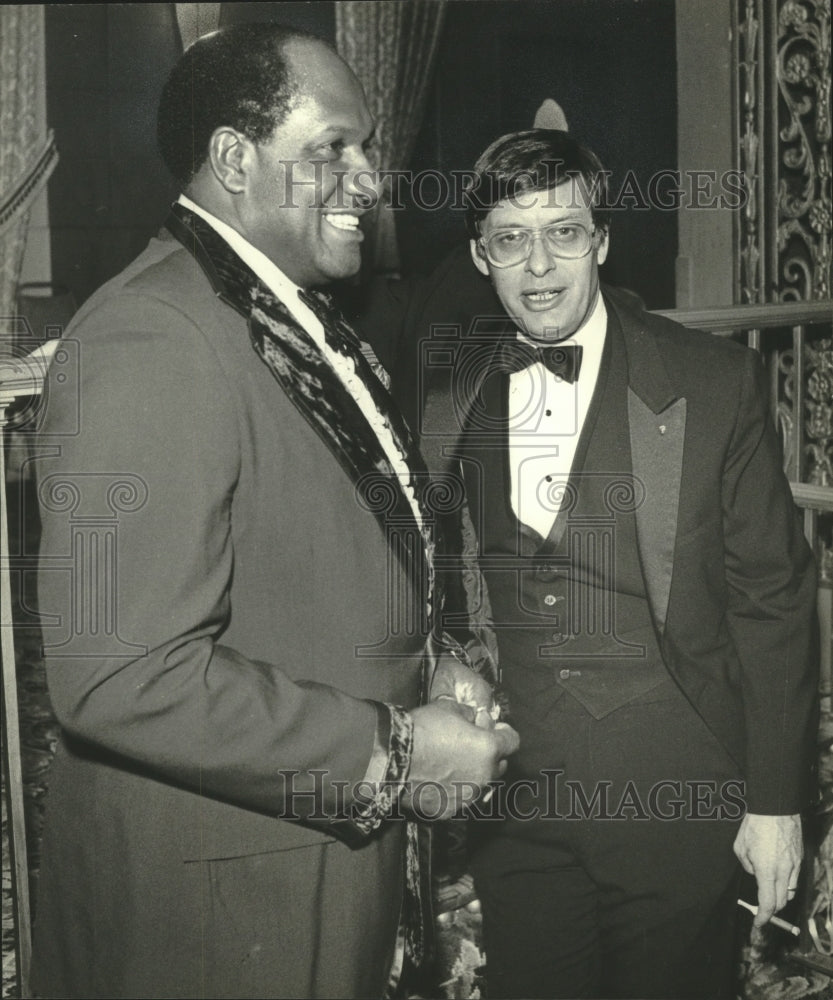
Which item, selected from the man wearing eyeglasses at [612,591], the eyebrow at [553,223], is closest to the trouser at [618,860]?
the man wearing eyeglasses at [612,591]

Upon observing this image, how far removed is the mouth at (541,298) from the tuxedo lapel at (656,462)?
6.0 inches

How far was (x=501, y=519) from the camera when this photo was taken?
169 centimetres

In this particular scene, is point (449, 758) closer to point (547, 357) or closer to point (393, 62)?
point (547, 357)

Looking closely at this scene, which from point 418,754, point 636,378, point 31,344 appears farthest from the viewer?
point 636,378

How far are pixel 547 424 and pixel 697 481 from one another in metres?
0.24

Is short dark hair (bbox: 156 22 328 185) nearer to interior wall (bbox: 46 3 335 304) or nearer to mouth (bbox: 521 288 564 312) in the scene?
interior wall (bbox: 46 3 335 304)

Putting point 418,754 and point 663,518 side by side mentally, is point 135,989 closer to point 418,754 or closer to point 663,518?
point 418,754

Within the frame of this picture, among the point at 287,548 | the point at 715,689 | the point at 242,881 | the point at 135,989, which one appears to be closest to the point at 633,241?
the point at 715,689

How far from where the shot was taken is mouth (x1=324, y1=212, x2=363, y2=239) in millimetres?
1384

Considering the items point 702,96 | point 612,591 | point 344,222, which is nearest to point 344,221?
point 344,222

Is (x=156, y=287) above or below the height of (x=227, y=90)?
below

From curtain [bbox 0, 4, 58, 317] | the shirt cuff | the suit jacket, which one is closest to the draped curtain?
the suit jacket

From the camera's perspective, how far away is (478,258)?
1.67m

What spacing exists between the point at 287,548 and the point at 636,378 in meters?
0.67
